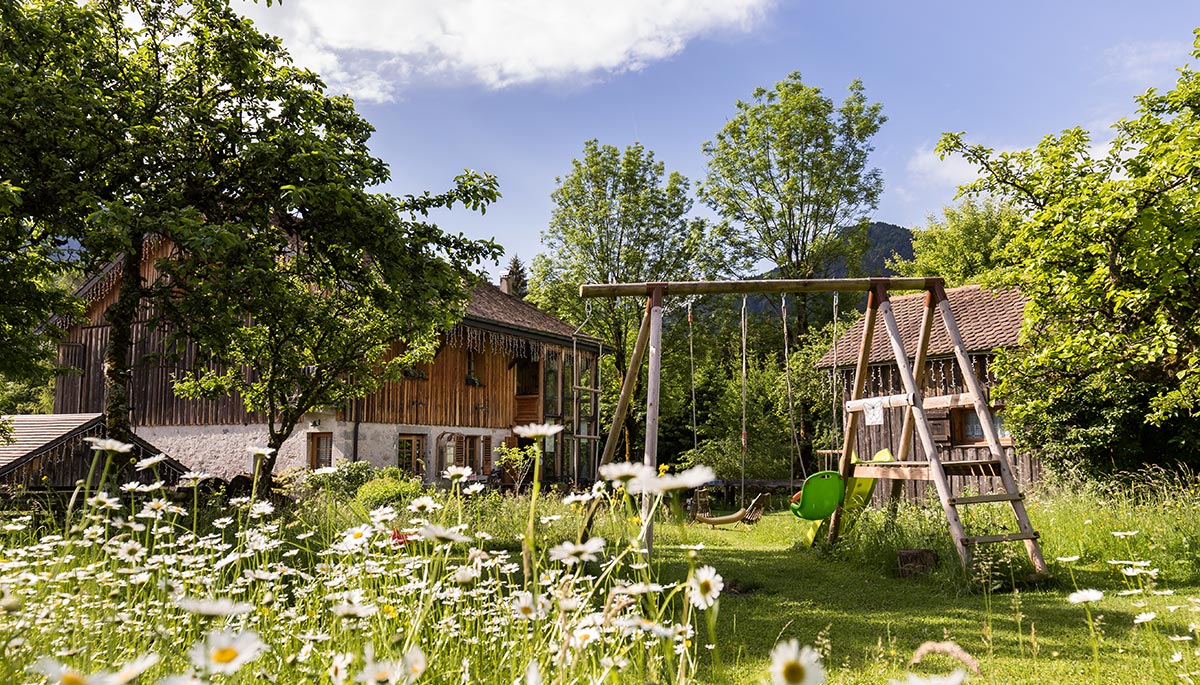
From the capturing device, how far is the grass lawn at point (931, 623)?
4.25m

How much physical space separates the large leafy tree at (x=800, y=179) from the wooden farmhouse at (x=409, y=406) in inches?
290

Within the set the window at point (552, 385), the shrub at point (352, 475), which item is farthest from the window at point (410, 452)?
the window at point (552, 385)

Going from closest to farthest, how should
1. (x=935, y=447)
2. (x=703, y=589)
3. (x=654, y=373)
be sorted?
(x=703, y=589)
(x=935, y=447)
(x=654, y=373)

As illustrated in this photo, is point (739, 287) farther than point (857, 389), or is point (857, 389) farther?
point (857, 389)

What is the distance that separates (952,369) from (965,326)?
1050mm

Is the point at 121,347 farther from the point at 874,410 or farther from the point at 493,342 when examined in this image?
the point at 493,342

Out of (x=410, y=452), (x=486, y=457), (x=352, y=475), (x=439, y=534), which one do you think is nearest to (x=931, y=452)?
(x=439, y=534)

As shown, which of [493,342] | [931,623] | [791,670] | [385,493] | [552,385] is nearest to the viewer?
[791,670]

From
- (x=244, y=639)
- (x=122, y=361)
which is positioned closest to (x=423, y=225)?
(x=122, y=361)

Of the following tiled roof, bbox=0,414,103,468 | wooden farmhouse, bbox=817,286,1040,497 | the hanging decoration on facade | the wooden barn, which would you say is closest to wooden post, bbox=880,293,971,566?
wooden farmhouse, bbox=817,286,1040,497

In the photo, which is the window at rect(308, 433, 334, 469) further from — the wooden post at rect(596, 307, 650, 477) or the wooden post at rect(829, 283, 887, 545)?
the wooden post at rect(829, 283, 887, 545)

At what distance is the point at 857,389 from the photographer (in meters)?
9.15

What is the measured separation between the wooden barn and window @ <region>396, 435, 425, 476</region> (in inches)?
246

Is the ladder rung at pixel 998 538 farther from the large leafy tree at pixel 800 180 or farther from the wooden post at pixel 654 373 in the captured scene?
the large leafy tree at pixel 800 180
